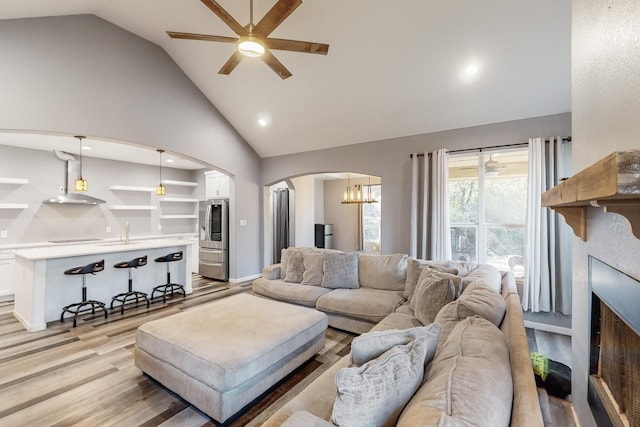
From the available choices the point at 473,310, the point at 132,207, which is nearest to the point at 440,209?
the point at 473,310

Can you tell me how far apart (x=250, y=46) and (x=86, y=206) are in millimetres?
6049

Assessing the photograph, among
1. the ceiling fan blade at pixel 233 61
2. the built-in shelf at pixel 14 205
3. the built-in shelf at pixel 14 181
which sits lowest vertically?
the built-in shelf at pixel 14 205

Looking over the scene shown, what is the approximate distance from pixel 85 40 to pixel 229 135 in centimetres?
247

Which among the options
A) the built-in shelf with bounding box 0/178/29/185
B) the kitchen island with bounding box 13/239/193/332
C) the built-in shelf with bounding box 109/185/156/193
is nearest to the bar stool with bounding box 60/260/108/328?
the kitchen island with bounding box 13/239/193/332

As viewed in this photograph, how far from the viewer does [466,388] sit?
965 mm

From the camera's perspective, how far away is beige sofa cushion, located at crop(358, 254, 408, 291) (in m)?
3.63

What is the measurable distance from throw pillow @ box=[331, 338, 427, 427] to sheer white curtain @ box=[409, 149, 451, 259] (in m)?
3.40

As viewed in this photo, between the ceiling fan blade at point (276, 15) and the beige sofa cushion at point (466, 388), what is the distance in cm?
243

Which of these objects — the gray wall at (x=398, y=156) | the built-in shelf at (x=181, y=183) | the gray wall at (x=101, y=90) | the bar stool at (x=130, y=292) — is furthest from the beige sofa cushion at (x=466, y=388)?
the built-in shelf at (x=181, y=183)

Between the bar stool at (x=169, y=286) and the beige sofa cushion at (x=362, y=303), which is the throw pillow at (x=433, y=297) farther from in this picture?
the bar stool at (x=169, y=286)

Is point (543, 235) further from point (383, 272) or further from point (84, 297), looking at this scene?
point (84, 297)

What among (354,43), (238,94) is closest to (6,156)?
(238,94)

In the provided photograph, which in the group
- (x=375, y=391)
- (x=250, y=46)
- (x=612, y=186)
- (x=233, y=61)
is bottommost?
(x=375, y=391)

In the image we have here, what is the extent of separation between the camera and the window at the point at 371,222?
840cm
